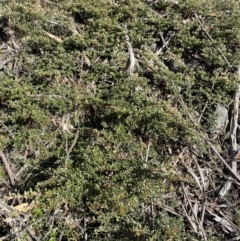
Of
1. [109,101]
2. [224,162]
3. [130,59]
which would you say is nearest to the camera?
[224,162]

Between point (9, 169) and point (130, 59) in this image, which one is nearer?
point (9, 169)

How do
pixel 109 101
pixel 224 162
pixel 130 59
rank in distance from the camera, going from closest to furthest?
pixel 224 162
pixel 109 101
pixel 130 59

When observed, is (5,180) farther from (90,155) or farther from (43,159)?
(90,155)

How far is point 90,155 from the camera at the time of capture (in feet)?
10.7

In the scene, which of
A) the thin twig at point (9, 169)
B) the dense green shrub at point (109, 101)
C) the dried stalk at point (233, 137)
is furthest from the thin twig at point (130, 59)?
the thin twig at point (9, 169)

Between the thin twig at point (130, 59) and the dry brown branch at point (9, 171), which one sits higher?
the thin twig at point (130, 59)

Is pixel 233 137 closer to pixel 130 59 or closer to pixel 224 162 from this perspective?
pixel 224 162

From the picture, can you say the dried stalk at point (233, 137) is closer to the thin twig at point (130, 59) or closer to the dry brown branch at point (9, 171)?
the thin twig at point (130, 59)

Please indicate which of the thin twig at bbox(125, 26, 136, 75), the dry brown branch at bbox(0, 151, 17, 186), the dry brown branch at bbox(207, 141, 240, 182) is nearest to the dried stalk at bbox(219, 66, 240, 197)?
the dry brown branch at bbox(207, 141, 240, 182)

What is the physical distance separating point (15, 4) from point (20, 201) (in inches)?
96.5

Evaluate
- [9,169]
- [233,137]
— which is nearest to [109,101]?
[9,169]

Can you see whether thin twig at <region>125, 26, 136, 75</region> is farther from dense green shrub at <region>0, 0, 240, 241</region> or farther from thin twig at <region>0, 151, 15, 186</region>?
thin twig at <region>0, 151, 15, 186</region>

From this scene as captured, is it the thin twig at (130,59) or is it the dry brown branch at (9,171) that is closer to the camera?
the dry brown branch at (9,171)

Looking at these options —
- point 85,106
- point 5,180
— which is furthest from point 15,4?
point 5,180
